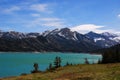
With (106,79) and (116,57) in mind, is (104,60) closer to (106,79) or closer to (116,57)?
(116,57)

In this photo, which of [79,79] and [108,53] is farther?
[108,53]

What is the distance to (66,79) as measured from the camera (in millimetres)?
45750

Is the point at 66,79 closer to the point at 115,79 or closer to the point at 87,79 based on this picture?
the point at 87,79

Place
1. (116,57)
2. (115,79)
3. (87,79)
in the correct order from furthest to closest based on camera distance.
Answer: (116,57) < (87,79) < (115,79)

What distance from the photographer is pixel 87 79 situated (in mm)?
43562

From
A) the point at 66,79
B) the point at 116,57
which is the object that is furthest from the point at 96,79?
the point at 116,57

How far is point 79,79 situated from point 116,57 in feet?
236

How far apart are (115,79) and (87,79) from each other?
16.8 ft

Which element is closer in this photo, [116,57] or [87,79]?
[87,79]

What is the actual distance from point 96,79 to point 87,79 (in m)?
1.61

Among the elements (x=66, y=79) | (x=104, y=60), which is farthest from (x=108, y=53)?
(x=66, y=79)

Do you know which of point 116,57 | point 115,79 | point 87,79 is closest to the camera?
point 115,79

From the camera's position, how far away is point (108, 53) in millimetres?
117688

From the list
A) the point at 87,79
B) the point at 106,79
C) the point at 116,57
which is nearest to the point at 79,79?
the point at 87,79
